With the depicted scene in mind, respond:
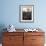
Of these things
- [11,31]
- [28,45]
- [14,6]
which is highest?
[14,6]

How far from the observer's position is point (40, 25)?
3.98 metres

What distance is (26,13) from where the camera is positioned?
3.97 m

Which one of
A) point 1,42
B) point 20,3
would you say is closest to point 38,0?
point 20,3

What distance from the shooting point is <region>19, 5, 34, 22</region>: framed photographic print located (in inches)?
155

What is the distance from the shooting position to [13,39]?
3.49 meters

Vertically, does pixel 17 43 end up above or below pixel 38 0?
below

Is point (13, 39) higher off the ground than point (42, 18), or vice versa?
point (42, 18)

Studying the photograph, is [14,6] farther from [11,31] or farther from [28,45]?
[28,45]

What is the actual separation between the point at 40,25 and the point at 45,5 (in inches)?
25.5

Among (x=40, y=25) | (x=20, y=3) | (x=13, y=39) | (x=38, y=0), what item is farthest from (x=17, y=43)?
(x=38, y=0)

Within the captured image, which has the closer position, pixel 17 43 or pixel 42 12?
pixel 17 43

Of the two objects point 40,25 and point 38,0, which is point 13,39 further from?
point 38,0

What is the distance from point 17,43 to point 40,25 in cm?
99

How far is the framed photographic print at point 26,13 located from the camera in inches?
155
